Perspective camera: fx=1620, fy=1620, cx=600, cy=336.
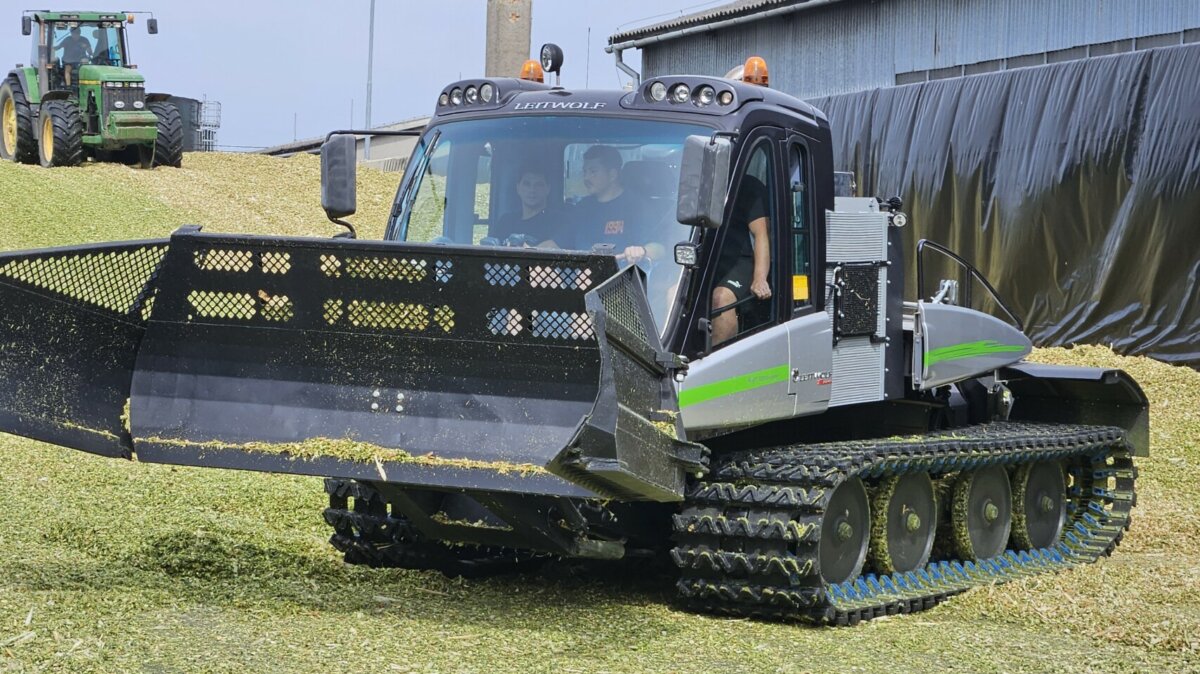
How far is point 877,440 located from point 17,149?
2328cm

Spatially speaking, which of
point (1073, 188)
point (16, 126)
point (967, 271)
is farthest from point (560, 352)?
point (16, 126)

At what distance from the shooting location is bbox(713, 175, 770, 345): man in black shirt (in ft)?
24.6

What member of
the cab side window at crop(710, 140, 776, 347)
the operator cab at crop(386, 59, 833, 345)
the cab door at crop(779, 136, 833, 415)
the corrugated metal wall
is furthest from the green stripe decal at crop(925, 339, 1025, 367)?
the corrugated metal wall

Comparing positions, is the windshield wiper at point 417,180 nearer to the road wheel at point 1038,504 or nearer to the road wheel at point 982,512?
the road wheel at point 982,512

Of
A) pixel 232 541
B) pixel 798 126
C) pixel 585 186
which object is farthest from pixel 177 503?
pixel 798 126

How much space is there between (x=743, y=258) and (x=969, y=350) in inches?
96.4

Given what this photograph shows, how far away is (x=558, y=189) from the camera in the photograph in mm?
7691

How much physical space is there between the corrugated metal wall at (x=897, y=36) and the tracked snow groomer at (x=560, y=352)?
13266 mm

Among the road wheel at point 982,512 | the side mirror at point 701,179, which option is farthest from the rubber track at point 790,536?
the side mirror at point 701,179

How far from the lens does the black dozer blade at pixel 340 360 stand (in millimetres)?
6629

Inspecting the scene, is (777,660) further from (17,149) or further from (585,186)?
(17,149)

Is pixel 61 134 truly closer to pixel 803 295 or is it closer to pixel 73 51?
pixel 73 51

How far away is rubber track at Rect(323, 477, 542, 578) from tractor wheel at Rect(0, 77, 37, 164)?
21.7 meters

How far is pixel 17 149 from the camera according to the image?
28.3 meters
